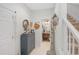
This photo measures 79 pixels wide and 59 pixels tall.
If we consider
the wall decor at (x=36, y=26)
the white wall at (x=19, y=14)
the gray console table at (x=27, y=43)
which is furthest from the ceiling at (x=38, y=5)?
the gray console table at (x=27, y=43)

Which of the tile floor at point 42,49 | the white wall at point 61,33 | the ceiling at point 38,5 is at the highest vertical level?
the ceiling at point 38,5

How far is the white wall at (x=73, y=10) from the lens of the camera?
5.78 feet

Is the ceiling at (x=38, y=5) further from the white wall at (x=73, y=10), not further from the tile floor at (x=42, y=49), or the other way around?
the tile floor at (x=42, y=49)

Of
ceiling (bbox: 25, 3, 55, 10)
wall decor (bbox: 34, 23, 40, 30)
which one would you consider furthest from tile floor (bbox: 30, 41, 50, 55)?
ceiling (bbox: 25, 3, 55, 10)

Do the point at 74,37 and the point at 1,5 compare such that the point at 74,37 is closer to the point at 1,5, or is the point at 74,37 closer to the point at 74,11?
the point at 74,11

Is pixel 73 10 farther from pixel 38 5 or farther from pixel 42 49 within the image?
pixel 42 49

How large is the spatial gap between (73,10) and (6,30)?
0.96 metres

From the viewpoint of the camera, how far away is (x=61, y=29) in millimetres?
1805

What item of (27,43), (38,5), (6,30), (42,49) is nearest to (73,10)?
(38,5)

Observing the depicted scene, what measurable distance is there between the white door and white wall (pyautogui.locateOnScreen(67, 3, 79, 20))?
797 mm

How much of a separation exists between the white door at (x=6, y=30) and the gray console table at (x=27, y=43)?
142 mm

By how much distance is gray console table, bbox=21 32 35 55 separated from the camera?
1.82 metres

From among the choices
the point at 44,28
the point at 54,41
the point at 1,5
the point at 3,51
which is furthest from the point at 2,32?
the point at 54,41
